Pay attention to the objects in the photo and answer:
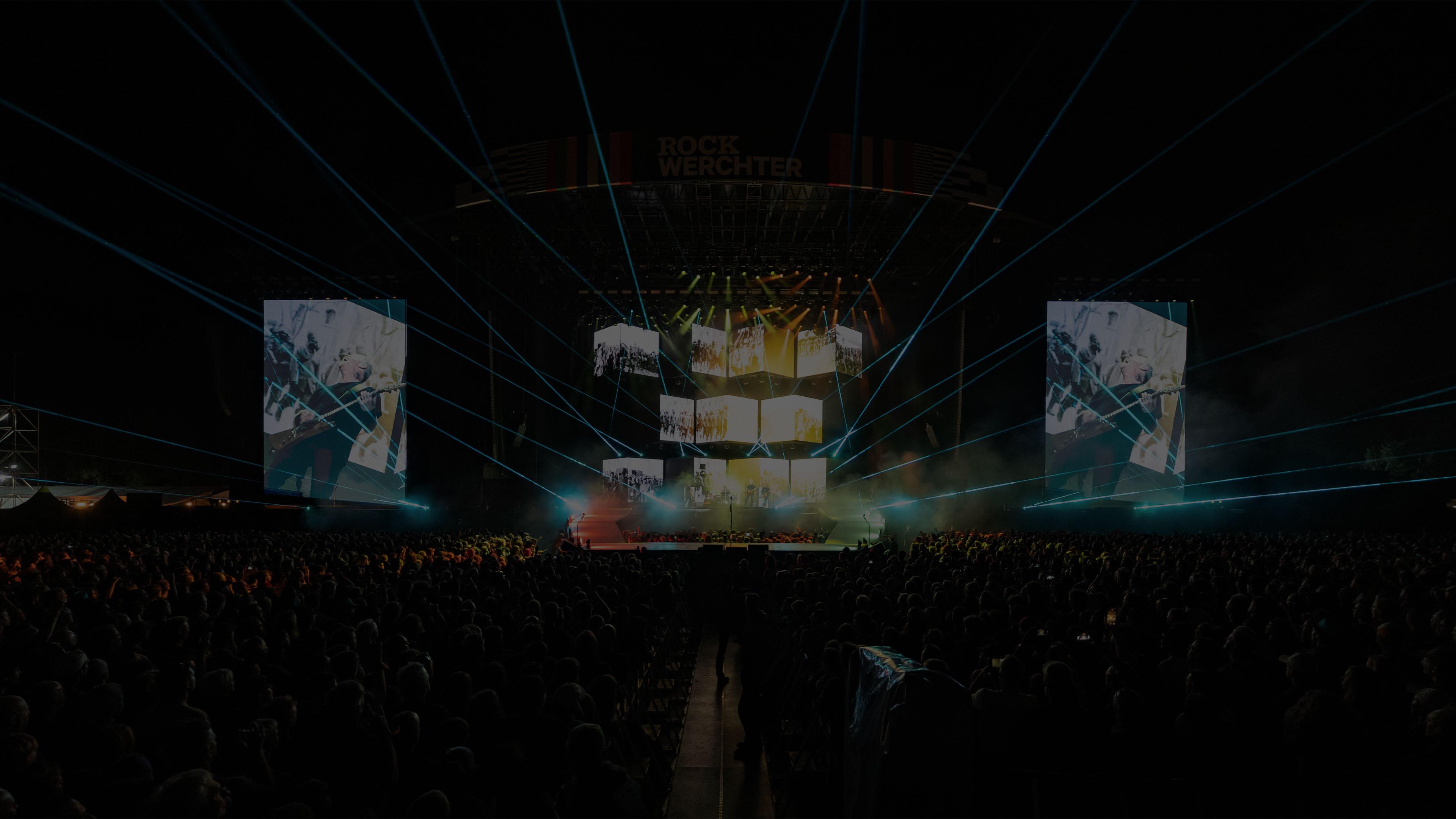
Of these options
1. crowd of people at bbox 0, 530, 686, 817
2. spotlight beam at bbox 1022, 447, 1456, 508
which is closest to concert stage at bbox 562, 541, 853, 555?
spotlight beam at bbox 1022, 447, 1456, 508

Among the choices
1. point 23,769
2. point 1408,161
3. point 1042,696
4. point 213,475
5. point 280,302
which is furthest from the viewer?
point 213,475

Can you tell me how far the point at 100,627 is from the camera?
6461 mm

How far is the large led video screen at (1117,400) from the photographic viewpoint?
26.8 metres

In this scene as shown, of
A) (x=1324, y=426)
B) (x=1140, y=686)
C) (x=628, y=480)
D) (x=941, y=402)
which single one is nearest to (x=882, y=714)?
(x=1140, y=686)

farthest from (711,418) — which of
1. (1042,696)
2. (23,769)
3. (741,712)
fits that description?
(23,769)

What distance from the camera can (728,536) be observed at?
27500mm

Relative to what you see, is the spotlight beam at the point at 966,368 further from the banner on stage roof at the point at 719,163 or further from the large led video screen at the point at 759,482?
the banner on stage roof at the point at 719,163

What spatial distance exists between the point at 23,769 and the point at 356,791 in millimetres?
1274

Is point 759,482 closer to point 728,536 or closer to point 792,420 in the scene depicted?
point 792,420

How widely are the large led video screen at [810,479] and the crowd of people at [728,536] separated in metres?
1.24

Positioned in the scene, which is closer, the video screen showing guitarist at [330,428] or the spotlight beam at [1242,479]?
the spotlight beam at [1242,479]

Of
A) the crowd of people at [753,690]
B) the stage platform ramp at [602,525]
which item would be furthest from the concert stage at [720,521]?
the crowd of people at [753,690]

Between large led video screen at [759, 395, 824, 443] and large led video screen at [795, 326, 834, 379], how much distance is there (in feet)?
3.54

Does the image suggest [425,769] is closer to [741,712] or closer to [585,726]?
[585,726]
